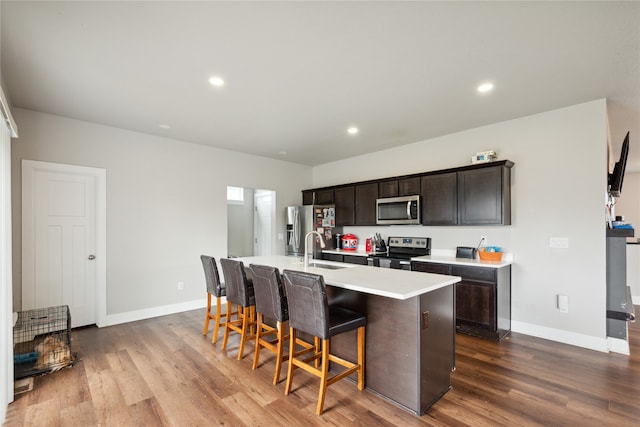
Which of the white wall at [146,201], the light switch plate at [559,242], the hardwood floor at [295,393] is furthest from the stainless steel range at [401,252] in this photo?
the white wall at [146,201]

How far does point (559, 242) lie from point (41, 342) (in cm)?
574

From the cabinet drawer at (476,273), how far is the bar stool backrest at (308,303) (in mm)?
2315

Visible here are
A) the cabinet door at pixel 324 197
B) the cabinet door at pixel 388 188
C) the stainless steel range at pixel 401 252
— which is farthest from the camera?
the cabinet door at pixel 324 197

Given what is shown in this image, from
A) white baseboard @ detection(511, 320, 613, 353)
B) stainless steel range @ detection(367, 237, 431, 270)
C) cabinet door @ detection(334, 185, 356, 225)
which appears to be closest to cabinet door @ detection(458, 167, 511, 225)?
stainless steel range @ detection(367, 237, 431, 270)

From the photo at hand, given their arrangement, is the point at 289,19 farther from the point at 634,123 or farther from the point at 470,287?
the point at 634,123

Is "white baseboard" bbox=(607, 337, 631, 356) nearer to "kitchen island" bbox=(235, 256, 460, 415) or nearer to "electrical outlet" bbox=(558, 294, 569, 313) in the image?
"electrical outlet" bbox=(558, 294, 569, 313)

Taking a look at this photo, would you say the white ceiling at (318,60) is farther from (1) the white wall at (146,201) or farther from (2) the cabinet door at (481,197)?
(2) the cabinet door at (481,197)

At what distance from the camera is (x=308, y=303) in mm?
2207

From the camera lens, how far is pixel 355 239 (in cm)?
575

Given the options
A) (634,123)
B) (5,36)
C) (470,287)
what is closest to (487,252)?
(470,287)

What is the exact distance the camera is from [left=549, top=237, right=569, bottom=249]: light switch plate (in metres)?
3.44

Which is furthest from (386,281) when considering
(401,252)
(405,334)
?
(401,252)

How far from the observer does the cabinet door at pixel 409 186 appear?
15.0 ft

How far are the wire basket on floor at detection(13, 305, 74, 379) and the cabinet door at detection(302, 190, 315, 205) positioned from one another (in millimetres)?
4211
